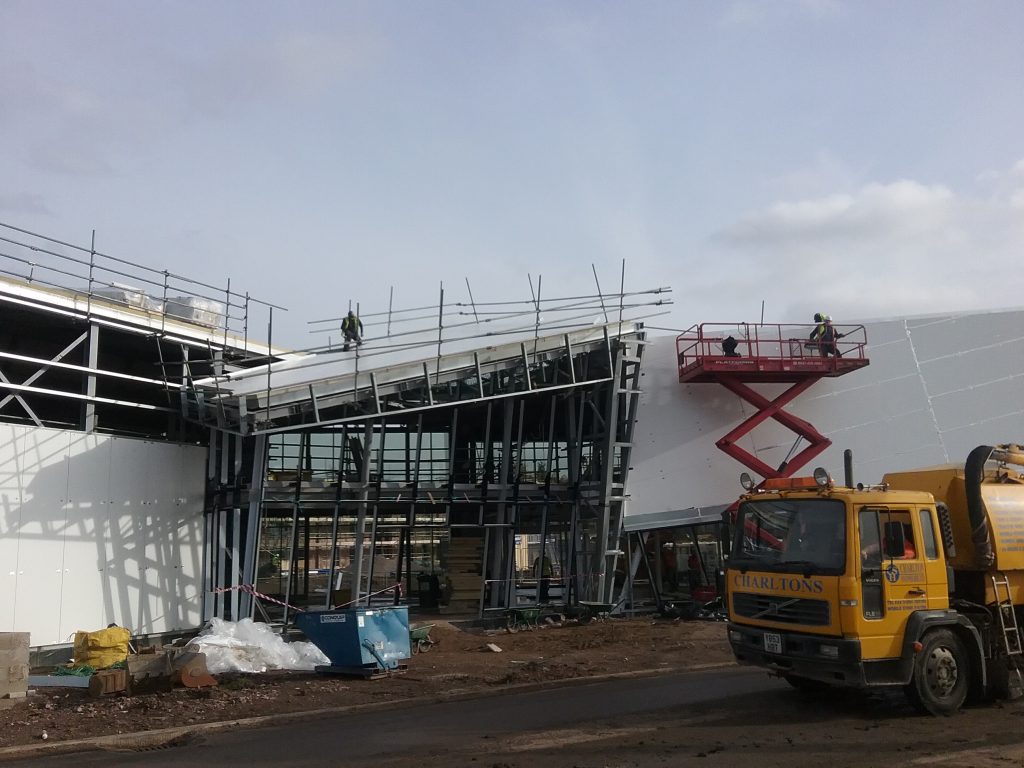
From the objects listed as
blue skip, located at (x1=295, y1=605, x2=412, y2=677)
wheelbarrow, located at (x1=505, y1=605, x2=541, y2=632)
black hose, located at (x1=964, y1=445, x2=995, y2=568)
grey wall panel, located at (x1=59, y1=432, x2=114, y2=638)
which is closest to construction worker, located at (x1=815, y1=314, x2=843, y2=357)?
wheelbarrow, located at (x1=505, y1=605, x2=541, y2=632)

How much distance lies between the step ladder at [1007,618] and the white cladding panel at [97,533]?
48.4 ft

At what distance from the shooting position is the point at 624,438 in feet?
71.5

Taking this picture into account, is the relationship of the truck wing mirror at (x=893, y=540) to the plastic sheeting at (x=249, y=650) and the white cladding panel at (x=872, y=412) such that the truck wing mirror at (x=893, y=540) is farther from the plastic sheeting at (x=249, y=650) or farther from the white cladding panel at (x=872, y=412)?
the white cladding panel at (x=872, y=412)

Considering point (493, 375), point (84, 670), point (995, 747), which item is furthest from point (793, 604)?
point (493, 375)

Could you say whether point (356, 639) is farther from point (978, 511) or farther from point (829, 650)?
point (978, 511)

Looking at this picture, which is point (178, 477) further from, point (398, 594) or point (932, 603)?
point (932, 603)

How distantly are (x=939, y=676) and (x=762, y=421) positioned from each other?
13.9m

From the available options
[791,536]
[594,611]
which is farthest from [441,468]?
[791,536]

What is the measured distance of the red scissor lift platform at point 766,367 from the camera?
2195cm

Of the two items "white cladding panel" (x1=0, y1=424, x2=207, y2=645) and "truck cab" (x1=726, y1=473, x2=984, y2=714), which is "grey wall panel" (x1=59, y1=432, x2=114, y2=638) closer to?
"white cladding panel" (x1=0, y1=424, x2=207, y2=645)

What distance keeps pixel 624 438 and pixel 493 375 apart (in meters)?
3.98

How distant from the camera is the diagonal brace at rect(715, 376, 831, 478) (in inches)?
874

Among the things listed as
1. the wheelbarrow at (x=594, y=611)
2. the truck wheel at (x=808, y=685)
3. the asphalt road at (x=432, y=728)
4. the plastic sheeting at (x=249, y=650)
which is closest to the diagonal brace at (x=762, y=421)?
the wheelbarrow at (x=594, y=611)

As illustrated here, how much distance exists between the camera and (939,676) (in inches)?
356
